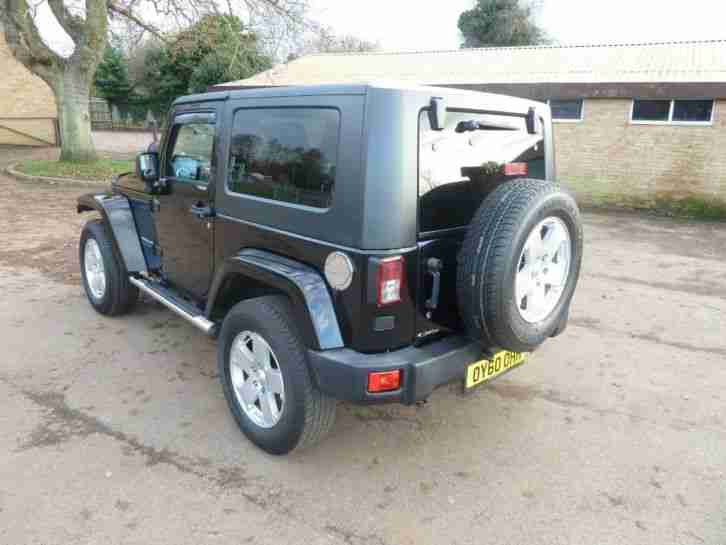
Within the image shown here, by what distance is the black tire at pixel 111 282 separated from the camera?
173 inches

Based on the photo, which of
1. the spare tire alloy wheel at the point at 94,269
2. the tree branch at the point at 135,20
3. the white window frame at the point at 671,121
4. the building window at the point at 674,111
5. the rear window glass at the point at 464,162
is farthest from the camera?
the tree branch at the point at 135,20

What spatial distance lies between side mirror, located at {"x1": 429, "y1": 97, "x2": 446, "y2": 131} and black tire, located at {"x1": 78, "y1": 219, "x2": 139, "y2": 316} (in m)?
2.97

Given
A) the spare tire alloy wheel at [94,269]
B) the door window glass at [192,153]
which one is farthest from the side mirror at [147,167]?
the spare tire alloy wheel at [94,269]

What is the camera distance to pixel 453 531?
2.38 meters

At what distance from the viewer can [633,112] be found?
11992 millimetres

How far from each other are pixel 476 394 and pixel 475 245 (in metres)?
1.49

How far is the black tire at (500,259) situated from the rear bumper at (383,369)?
8.6 inches

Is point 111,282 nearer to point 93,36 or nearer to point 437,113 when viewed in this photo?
point 437,113

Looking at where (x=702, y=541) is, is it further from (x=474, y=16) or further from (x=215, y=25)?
(x=474, y=16)

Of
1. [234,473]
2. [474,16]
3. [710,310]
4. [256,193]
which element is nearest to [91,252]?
[256,193]

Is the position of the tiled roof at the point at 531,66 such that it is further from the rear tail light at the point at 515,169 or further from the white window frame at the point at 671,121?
the rear tail light at the point at 515,169

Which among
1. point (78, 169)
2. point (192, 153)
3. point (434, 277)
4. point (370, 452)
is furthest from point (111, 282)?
point (78, 169)

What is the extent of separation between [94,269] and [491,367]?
3.60 m

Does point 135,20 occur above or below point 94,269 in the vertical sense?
above
